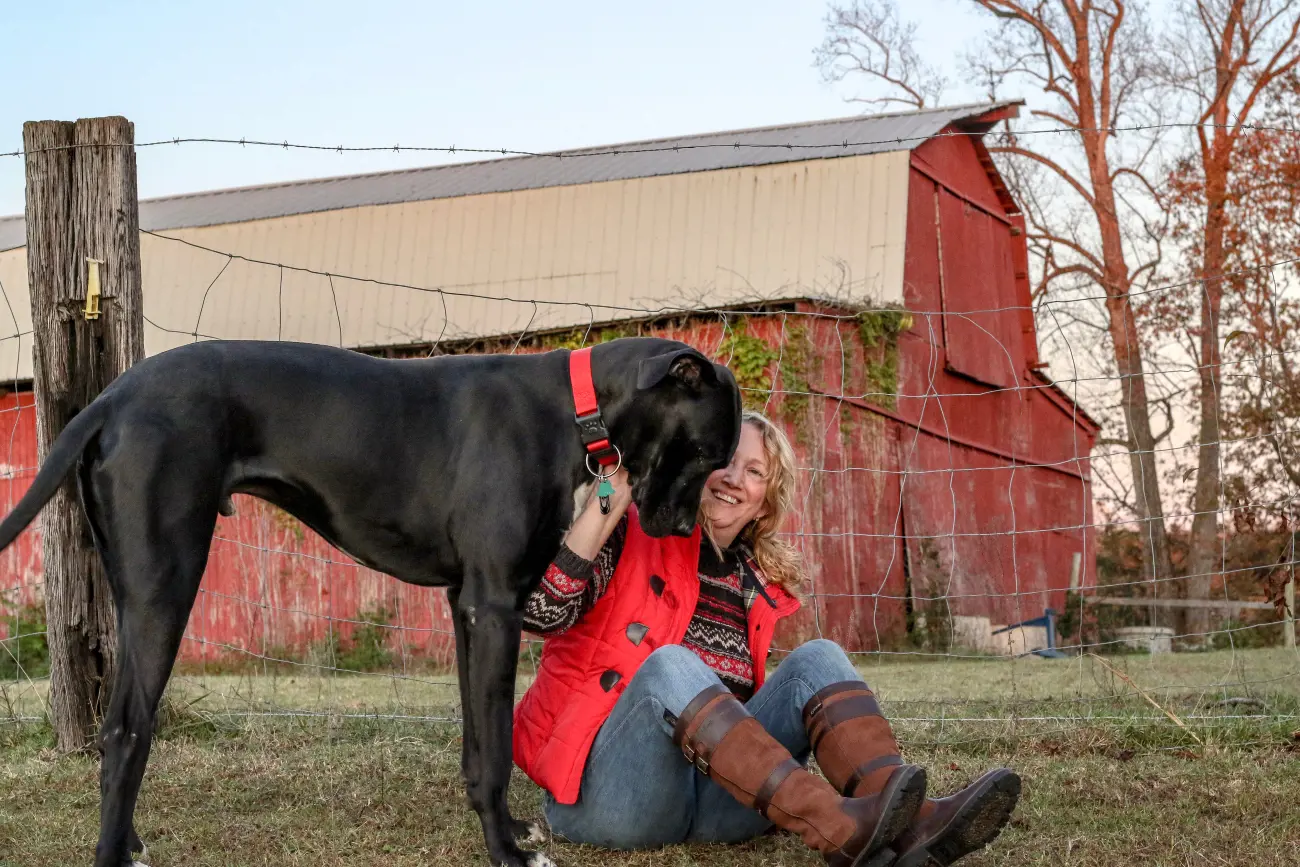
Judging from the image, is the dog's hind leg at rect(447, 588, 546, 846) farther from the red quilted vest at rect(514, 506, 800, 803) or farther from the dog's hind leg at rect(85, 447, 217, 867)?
the dog's hind leg at rect(85, 447, 217, 867)

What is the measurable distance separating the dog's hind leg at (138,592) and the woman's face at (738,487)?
1.31 m

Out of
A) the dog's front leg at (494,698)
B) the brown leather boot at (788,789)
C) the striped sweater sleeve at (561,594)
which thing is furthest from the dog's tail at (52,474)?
the brown leather boot at (788,789)

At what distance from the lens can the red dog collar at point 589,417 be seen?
2922 mm

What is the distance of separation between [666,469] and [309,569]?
33.5 feet

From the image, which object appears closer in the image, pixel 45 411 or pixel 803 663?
pixel 803 663

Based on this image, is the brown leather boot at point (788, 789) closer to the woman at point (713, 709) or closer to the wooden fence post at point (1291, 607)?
the woman at point (713, 709)

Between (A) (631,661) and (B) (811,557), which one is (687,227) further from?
(A) (631,661)

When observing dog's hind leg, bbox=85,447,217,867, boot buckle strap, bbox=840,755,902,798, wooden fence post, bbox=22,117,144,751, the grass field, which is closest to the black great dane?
dog's hind leg, bbox=85,447,217,867

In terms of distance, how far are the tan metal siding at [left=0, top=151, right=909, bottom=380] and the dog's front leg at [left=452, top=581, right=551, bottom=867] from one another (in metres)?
8.80

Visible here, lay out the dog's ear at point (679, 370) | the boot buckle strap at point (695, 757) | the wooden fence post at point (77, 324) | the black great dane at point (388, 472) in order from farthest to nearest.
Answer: the wooden fence post at point (77, 324) < the dog's ear at point (679, 370) < the boot buckle strap at point (695, 757) < the black great dane at point (388, 472)

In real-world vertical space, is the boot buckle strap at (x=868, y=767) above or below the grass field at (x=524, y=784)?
above

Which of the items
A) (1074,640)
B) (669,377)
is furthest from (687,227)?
(669,377)

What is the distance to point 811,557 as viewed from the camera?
1115 centimetres

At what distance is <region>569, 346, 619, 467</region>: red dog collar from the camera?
2.92m
